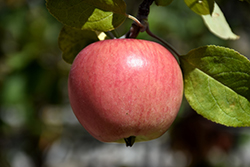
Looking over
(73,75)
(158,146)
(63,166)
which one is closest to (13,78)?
(73,75)

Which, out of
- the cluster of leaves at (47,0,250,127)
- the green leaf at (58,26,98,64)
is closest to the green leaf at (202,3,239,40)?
the cluster of leaves at (47,0,250,127)

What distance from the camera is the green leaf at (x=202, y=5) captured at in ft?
1.94

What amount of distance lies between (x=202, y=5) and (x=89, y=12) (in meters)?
0.23

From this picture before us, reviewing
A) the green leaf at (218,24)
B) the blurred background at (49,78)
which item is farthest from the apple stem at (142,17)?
the blurred background at (49,78)

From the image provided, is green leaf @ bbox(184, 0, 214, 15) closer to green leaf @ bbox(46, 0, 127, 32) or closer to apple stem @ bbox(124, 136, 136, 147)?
green leaf @ bbox(46, 0, 127, 32)

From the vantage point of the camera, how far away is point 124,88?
547 mm

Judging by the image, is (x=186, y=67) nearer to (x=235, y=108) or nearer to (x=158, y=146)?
(x=235, y=108)

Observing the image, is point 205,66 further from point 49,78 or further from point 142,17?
A: point 49,78

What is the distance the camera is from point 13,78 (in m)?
1.75

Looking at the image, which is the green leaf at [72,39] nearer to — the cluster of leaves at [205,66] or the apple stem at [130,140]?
the cluster of leaves at [205,66]

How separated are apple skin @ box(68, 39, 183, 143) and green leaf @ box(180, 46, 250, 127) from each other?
5 cm

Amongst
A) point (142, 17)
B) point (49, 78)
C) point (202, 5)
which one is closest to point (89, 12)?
point (142, 17)

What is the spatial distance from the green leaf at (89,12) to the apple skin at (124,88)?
42 millimetres

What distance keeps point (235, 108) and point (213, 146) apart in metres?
2.15
